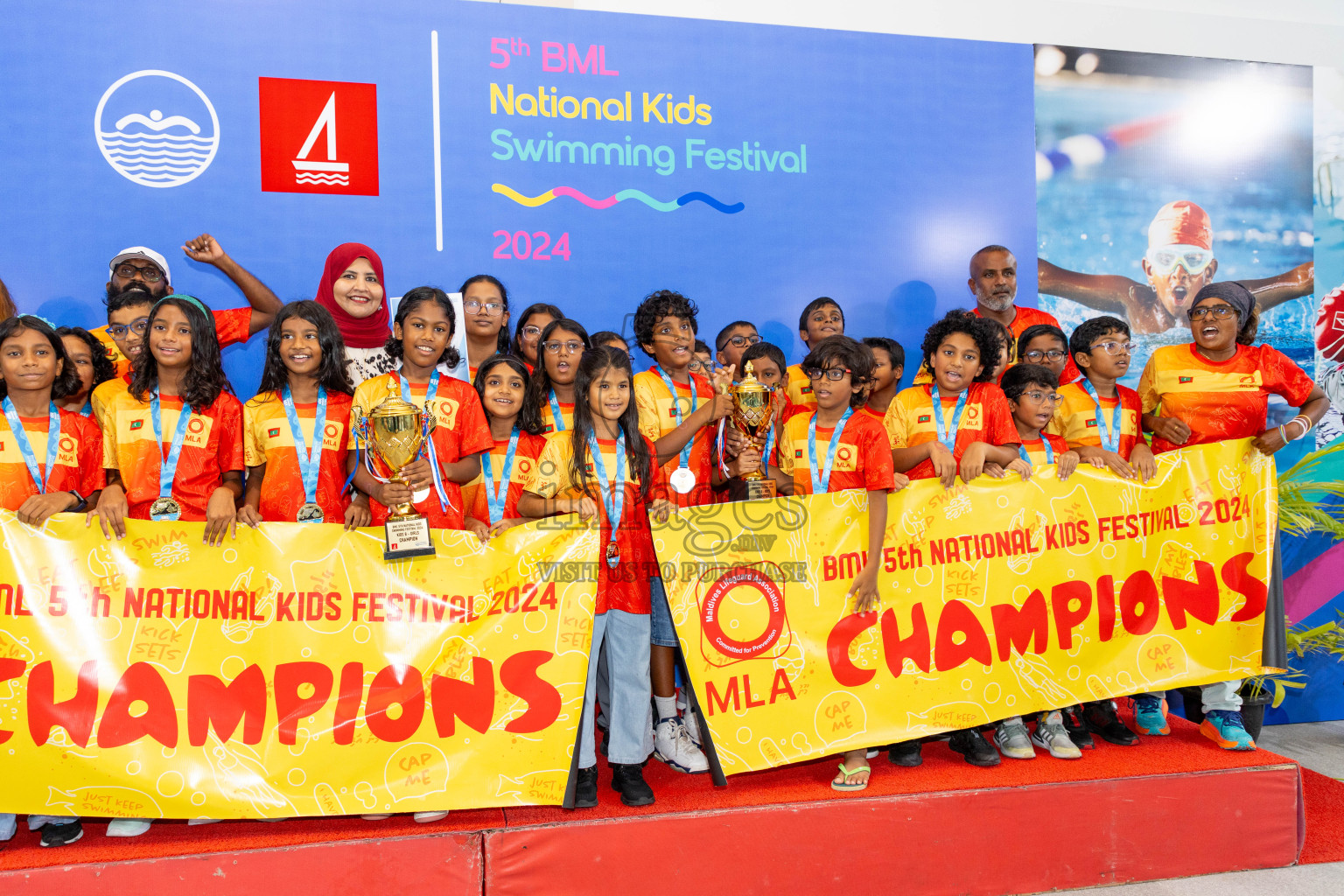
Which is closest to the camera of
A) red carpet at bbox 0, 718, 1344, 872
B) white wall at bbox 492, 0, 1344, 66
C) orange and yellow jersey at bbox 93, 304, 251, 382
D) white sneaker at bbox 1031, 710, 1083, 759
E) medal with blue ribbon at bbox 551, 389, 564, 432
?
red carpet at bbox 0, 718, 1344, 872

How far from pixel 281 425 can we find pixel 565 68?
2.36m

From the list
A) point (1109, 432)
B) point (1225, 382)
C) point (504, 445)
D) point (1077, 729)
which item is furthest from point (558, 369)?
point (1225, 382)

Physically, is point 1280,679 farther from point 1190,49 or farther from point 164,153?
point 164,153

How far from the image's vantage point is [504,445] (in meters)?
3.49

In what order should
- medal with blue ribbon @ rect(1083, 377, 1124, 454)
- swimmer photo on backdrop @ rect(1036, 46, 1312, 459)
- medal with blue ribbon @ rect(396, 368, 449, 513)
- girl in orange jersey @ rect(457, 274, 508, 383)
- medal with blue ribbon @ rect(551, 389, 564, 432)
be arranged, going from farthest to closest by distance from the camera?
swimmer photo on backdrop @ rect(1036, 46, 1312, 459) → girl in orange jersey @ rect(457, 274, 508, 383) → medal with blue ribbon @ rect(1083, 377, 1124, 454) → medal with blue ribbon @ rect(551, 389, 564, 432) → medal with blue ribbon @ rect(396, 368, 449, 513)

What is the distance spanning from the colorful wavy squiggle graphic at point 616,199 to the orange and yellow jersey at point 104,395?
6.29 feet

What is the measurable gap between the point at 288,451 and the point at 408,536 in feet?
2.44

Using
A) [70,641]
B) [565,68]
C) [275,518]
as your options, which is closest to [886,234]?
[565,68]

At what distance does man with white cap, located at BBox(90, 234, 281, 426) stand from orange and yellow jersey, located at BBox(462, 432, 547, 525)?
133cm

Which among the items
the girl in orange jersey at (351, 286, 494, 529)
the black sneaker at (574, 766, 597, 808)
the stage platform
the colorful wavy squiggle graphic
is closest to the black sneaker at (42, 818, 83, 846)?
the stage platform

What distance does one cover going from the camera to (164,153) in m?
4.14

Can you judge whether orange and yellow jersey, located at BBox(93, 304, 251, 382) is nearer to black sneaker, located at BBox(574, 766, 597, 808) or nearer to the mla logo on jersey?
the mla logo on jersey

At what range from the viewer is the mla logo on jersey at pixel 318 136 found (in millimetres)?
4234

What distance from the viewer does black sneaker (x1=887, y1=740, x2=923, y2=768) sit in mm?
3387
